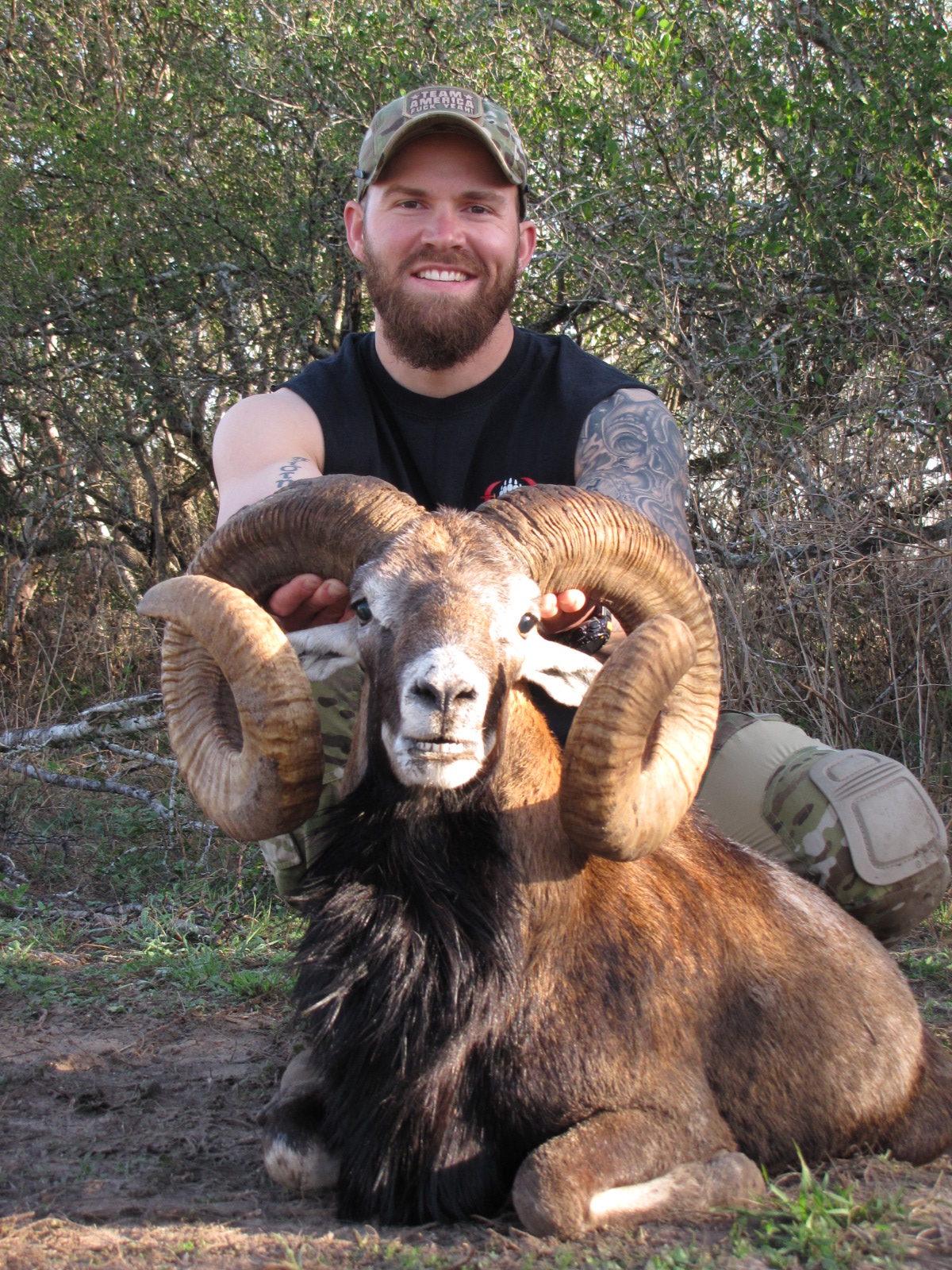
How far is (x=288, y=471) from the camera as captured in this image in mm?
4609

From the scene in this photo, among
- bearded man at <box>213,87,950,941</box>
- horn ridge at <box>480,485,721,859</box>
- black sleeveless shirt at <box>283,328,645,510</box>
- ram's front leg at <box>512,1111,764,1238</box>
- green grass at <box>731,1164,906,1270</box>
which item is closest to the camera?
green grass at <box>731,1164,906,1270</box>

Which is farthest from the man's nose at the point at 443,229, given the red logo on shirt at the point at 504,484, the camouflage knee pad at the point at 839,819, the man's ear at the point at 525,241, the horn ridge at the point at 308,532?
the camouflage knee pad at the point at 839,819

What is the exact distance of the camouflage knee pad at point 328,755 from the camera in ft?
14.6

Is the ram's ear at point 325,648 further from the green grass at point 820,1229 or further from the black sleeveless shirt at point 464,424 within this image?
the green grass at point 820,1229

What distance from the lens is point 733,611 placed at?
6773 mm

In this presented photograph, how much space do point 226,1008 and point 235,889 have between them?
4.91 ft

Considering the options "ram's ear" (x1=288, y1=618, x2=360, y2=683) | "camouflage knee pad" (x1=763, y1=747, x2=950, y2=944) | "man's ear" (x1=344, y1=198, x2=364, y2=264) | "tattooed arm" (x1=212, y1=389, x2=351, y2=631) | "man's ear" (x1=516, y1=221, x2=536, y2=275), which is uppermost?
"man's ear" (x1=344, y1=198, x2=364, y2=264)

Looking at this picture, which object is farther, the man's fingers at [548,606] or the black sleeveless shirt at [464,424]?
the black sleeveless shirt at [464,424]

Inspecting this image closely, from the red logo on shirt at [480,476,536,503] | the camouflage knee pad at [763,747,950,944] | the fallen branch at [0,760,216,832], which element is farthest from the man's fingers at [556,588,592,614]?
the fallen branch at [0,760,216,832]

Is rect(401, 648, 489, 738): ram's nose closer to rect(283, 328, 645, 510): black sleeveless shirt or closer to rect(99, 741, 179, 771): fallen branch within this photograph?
rect(283, 328, 645, 510): black sleeveless shirt

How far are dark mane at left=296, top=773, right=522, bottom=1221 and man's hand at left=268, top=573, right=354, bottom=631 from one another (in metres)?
0.80

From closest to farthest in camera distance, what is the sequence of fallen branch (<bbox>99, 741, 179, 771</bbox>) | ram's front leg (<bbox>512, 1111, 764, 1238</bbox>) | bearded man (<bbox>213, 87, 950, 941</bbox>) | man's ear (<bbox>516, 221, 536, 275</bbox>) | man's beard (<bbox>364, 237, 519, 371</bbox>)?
ram's front leg (<bbox>512, 1111, 764, 1238</bbox>)
bearded man (<bbox>213, 87, 950, 941</bbox>)
man's beard (<bbox>364, 237, 519, 371</bbox>)
man's ear (<bbox>516, 221, 536, 275</bbox>)
fallen branch (<bbox>99, 741, 179, 771</bbox>)

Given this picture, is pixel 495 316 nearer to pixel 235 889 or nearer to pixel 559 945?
pixel 559 945

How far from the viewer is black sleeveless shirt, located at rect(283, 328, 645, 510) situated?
16.1 ft
